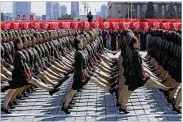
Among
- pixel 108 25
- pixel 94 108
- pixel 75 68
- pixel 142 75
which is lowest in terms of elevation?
pixel 94 108

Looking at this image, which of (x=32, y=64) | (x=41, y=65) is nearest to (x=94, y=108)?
(x=32, y=64)

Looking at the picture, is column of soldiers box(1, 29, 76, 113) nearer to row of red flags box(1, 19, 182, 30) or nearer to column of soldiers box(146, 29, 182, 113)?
column of soldiers box(146, 29, 182, 113)

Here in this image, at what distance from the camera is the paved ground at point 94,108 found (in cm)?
757

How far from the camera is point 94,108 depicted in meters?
8.43

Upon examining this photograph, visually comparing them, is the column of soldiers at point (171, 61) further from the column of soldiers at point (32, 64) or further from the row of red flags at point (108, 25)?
the row of red flags at point (108, 25)

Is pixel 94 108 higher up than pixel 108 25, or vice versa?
pixel 108 25

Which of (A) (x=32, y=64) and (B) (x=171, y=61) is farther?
(B) (x=171, y=61)

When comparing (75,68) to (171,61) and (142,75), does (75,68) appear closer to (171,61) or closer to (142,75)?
(142,75)

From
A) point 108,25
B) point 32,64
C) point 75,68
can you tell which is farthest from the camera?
point 108,25

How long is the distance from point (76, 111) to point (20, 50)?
5.10 feet

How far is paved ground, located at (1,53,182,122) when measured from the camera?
24.8 feet

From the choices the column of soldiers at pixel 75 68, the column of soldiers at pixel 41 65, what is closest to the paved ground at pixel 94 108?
the column of soldiers at pixel 75 68

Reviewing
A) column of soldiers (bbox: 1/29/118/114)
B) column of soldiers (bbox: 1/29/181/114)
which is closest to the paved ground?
column of soldiers (bbox: 1/29/181/114)

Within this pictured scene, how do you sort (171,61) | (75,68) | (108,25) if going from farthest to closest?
(108,25) < (171,61) < (75,68)
